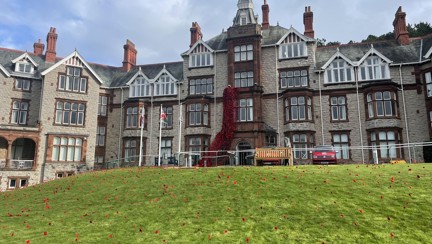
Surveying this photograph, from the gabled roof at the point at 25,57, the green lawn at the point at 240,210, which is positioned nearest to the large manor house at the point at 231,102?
the gabled roof at the point at 25,57

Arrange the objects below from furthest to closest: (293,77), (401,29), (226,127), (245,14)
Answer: (245,14) < (401,29) < (293,77) < (226,127)

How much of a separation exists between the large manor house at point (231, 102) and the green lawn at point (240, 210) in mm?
14363

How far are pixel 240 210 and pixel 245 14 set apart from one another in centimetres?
3226

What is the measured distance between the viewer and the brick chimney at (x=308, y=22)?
41094mm

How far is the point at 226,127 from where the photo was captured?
A: 1474 inches

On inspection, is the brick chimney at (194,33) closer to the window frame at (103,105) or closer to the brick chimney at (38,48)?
the window frame at (103,105)

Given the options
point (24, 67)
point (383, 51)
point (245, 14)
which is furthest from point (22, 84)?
point (383, 51)

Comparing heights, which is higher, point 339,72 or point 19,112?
point 339,72

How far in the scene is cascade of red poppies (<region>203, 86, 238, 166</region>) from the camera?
37.1 m

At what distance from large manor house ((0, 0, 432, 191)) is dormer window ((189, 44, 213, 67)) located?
0.12 m

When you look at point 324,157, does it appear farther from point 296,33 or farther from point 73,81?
point 73,81

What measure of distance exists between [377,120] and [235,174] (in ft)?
66.5

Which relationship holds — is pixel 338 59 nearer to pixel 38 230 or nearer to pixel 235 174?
pixel 235 174

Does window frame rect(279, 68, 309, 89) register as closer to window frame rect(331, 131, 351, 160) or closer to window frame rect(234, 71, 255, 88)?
window frame rect(234, 71, 255, 88)
